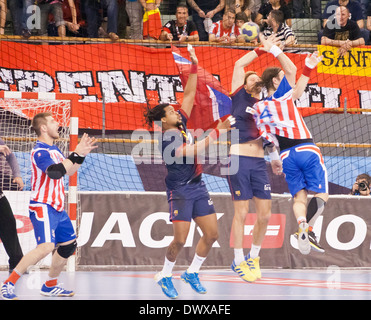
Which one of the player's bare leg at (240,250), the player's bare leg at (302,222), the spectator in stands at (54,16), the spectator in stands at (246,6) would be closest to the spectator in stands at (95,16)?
the spectator in stands at (54,16)

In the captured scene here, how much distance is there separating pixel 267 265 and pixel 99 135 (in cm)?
383

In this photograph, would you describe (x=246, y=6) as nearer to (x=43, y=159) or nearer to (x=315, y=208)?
(x=315, y=208)

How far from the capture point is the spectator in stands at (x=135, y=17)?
13570 mm

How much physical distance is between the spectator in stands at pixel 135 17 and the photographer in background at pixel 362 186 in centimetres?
558

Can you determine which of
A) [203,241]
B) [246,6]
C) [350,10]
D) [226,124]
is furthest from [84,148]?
[350,10]

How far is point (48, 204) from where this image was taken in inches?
252

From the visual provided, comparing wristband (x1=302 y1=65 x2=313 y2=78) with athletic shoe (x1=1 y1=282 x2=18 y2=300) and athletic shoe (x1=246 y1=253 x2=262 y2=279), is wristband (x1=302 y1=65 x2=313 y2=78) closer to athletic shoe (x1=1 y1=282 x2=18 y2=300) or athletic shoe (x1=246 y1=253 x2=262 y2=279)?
athletic shoe (x1=246 y1=253 x2=262 y2=279)

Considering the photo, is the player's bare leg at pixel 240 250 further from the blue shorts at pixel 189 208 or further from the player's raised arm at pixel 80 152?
the player's raised arm at pixel 80 152

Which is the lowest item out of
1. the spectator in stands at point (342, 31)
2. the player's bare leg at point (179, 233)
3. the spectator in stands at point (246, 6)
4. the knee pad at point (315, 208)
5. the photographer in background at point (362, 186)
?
the player's bare leg at point (179, 233)

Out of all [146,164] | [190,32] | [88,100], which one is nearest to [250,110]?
[146,164]

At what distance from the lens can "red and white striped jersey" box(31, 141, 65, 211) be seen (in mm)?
6398

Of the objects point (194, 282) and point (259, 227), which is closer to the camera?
point (194, 282)

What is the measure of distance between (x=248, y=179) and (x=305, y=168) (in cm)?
86

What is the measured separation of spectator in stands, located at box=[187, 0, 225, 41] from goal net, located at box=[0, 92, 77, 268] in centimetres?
457
